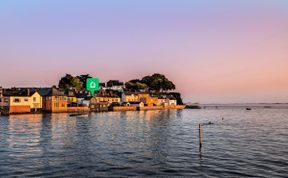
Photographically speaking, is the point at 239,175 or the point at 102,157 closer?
the point at 239,175

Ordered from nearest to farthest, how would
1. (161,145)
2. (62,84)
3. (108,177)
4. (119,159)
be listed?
(108,177) → (119,159) → (161,145) → (62,84)

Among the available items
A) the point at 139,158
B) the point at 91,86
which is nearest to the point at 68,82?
the point at 91,86

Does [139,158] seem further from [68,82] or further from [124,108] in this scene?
[68,82]

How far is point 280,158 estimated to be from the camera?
31.8 metres

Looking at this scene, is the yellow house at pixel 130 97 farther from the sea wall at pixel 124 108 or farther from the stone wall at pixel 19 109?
the stone wall at pixel 19 109

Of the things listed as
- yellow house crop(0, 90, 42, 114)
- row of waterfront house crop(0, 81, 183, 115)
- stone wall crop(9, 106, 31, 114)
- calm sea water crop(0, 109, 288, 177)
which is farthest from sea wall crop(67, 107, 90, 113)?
calm sea water crop(0, 109, 288, 177)

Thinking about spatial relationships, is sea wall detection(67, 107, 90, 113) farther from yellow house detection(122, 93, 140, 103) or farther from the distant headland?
yellow house detection(122, 93, 140, 103)

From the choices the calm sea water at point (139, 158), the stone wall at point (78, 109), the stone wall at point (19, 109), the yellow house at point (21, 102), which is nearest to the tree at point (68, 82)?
the stone wall at point (78, 109)

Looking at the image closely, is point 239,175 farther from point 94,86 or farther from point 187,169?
point 94,86

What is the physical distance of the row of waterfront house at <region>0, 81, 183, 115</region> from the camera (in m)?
115

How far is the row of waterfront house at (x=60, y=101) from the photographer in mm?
115381

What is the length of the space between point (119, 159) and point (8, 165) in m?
10.8

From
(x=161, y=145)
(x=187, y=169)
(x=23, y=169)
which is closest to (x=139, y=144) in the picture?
(x=161, y=145)

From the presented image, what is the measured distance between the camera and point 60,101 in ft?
431
